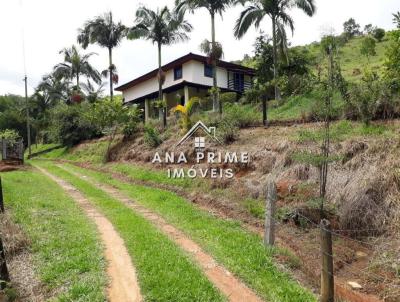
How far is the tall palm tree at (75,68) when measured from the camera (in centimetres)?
3738

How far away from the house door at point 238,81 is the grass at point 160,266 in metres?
24.4

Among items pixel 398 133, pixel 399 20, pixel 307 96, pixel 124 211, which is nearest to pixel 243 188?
pixel 124 211

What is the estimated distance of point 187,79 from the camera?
2859 centimetres

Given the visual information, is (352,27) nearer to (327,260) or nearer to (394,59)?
(394,59)

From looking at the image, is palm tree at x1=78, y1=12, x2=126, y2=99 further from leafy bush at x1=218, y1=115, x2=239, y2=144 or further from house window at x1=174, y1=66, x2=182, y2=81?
leafy bush at x1=218, y1=115, x2=239, y2=144

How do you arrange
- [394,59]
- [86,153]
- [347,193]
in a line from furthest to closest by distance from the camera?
[86,153]
[394,59]
[347,193]

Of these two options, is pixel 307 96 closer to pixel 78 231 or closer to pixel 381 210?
pixel 381 210

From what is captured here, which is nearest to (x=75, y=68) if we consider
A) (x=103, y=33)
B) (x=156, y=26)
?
(x=103, y=33)

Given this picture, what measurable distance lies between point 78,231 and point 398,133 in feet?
27.1

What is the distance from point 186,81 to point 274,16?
10328 millimetres

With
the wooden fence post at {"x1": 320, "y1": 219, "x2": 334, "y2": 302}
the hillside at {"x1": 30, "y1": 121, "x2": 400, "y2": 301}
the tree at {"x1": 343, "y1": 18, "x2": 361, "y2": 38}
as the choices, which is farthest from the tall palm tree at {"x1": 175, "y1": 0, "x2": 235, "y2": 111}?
the tree at {"x1": 343, "y1": 18, "x2": 361, "y2": 38}

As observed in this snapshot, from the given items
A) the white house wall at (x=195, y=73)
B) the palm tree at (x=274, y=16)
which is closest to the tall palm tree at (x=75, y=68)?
the white house wall at (x=195, y=73)

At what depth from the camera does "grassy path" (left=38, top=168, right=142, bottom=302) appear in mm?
4909

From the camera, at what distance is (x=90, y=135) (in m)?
29.3
